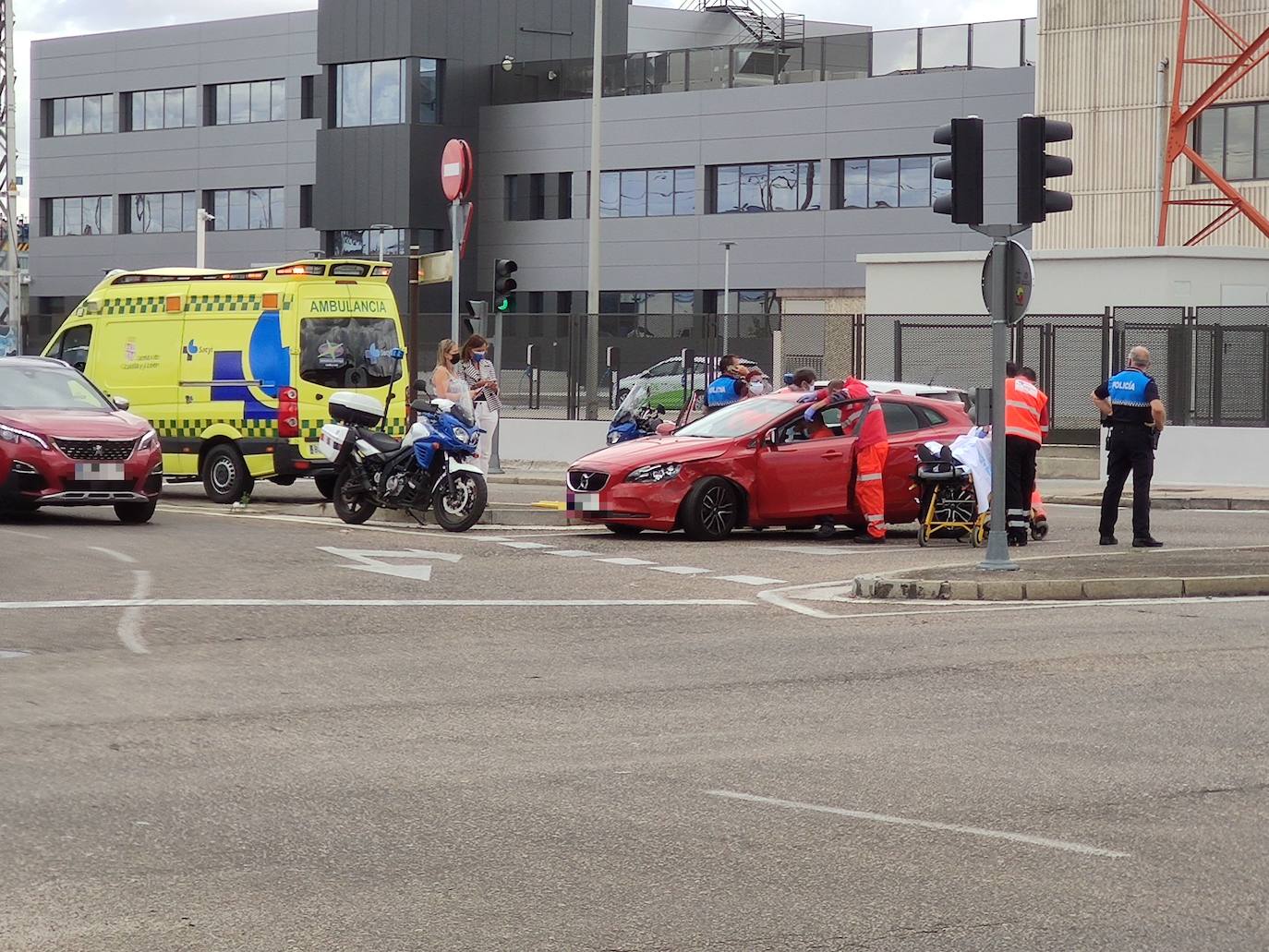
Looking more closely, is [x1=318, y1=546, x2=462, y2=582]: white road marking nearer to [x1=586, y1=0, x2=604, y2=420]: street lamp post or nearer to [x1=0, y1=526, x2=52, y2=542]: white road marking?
[x1=0, y1=526, x2=52, y2=542]: white road marking

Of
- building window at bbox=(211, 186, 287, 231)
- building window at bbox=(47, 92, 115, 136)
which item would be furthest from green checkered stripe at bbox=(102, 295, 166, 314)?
building window at bbox=(47, 92, 115, 136)

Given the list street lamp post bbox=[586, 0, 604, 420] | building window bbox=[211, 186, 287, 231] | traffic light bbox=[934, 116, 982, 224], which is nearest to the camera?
traffic light bbox=[934, 116, 982, 224]

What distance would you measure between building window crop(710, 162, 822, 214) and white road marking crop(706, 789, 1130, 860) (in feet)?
191

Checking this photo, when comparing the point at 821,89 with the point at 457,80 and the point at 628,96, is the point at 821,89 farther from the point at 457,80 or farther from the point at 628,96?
the point at 457,80

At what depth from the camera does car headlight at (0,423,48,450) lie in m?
18.5

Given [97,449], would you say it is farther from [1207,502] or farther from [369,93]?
[369,93]

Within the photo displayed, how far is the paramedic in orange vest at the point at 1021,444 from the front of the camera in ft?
57.4

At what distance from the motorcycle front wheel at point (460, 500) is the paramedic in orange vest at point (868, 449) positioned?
10.8ft

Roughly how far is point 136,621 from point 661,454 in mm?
7027

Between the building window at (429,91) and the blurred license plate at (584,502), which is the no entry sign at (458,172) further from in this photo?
the building window at (429,91)

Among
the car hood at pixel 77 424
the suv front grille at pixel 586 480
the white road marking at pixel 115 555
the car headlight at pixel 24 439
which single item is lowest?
the white road marking at pixel 115 555

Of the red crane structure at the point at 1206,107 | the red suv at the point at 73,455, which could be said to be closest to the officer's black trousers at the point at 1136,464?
the red suv at the point at 73,455

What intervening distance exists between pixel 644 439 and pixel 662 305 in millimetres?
49327

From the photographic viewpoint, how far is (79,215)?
8131 cm
